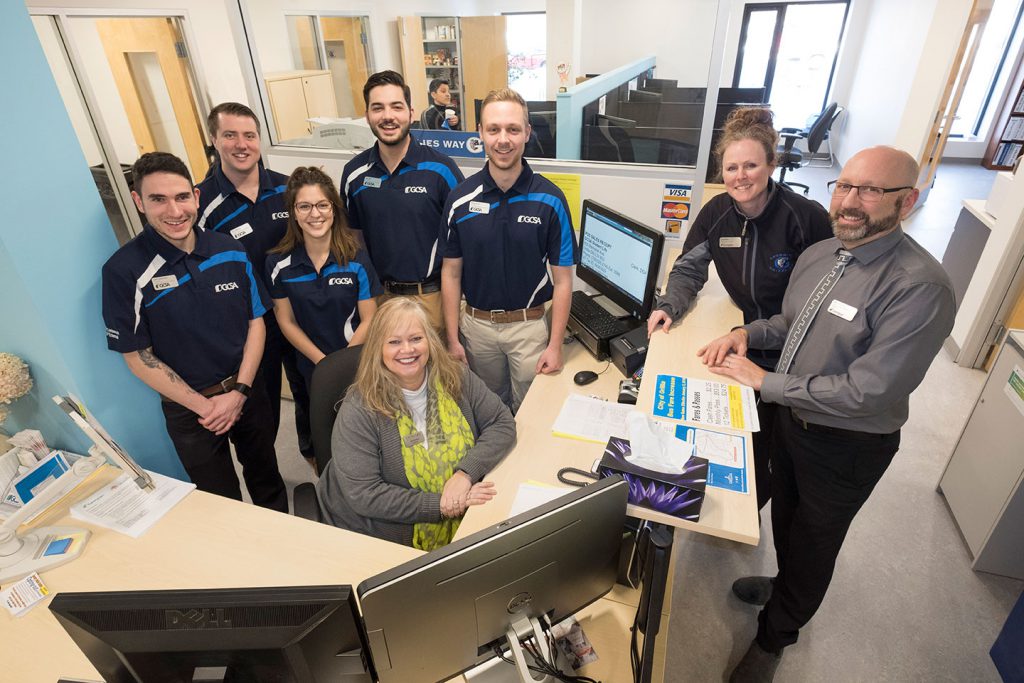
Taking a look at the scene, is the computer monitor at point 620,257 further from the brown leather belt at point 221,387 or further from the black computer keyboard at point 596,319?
the brown leather belt at point 221,387

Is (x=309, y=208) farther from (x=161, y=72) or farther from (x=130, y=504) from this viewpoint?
(x=161, y=72)

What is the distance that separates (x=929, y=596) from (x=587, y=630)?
1.81 metres

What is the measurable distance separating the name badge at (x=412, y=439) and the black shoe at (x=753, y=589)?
1.49m

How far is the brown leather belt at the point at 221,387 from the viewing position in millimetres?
2029

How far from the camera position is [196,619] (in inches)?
34.1

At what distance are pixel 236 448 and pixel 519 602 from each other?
1739 millimetres

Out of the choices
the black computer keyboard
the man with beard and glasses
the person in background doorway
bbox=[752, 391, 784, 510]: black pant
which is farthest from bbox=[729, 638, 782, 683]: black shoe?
the person in background doorway

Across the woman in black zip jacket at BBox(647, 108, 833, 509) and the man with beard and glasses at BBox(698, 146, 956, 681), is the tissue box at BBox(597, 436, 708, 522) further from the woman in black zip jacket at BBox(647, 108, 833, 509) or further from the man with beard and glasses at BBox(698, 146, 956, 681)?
the woman in black zip jacket at BBox(647, 108, 833, 509)

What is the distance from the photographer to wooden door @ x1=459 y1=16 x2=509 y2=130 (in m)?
4.22

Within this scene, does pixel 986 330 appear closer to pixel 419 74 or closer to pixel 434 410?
pixel 434 410

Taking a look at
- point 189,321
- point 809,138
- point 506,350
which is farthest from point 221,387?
point 809,138

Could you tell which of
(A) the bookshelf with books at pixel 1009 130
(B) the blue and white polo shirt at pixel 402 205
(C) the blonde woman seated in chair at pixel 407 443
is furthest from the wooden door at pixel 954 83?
(C) the blonde woman seated in chair at pixel 407 443

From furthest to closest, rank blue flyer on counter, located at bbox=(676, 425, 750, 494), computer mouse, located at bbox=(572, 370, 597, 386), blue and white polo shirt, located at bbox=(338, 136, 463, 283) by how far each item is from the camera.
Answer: blue and white polo shirt, located at bbox=(338, 136, 463, 283) < computer mouse, located at bbox=(572, 370, 597, 386) < blue flyer on counter, located at bbox=(676, 425, 750, 494)

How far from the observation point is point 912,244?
58.4 inches
